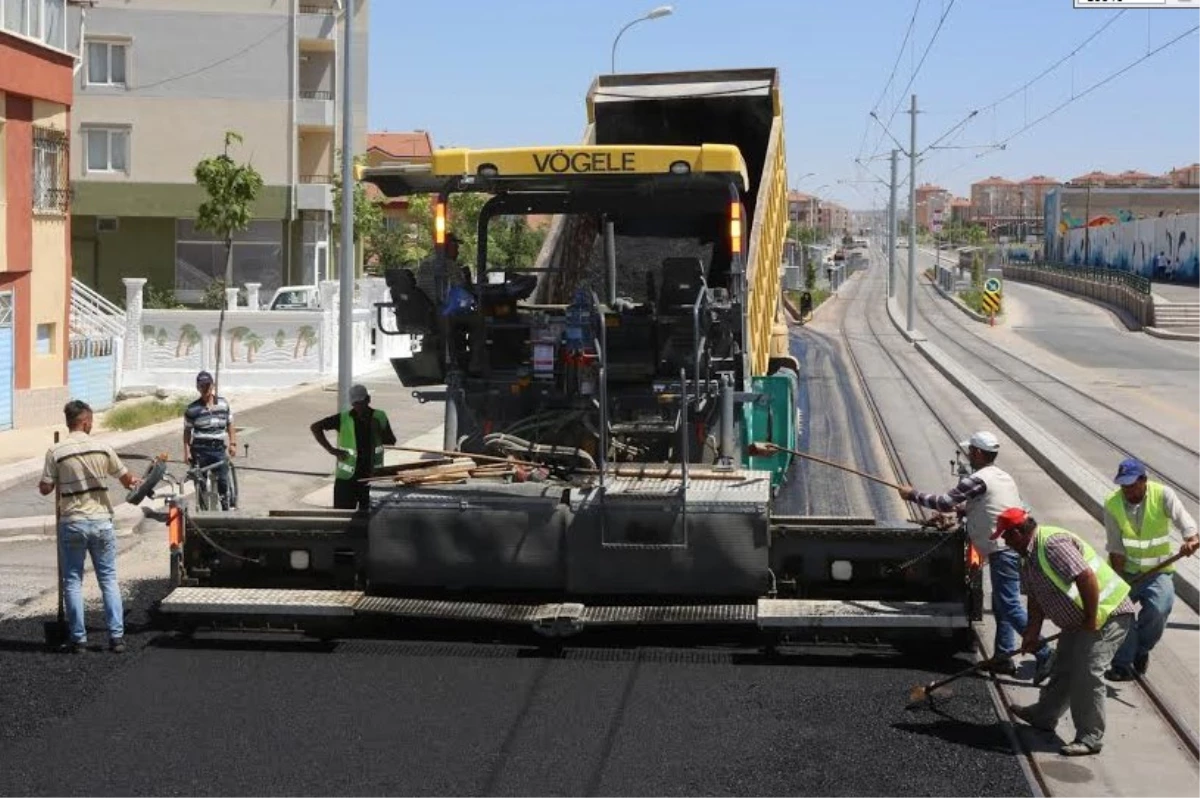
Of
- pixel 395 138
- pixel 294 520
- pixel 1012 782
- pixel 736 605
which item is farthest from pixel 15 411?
pixel 395 138

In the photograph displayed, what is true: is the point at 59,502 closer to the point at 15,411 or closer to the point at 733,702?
the point at 733,702

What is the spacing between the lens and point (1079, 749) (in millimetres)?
7816

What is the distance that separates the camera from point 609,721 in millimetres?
8172

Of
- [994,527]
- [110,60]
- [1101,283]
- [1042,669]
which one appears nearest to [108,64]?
[110,60]

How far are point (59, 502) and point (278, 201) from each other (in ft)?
105

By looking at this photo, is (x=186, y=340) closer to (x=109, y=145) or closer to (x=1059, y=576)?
(x=109, y=145)

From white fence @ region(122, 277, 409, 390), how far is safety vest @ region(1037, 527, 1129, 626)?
21.1 m

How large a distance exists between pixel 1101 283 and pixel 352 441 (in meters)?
59.6

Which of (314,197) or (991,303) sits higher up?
(314,197)

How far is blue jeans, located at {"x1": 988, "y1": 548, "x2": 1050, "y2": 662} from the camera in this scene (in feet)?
30.0

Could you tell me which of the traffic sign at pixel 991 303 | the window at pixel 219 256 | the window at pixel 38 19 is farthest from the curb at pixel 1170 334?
the window at pixel 38 19

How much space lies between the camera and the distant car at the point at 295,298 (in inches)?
1350

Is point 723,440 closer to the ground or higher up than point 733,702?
higher up

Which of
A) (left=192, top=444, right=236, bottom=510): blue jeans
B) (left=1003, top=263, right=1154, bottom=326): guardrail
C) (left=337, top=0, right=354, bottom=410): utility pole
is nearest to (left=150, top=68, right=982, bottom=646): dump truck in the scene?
(left=192, top=444, right=236, bottom=510): blue jeans
